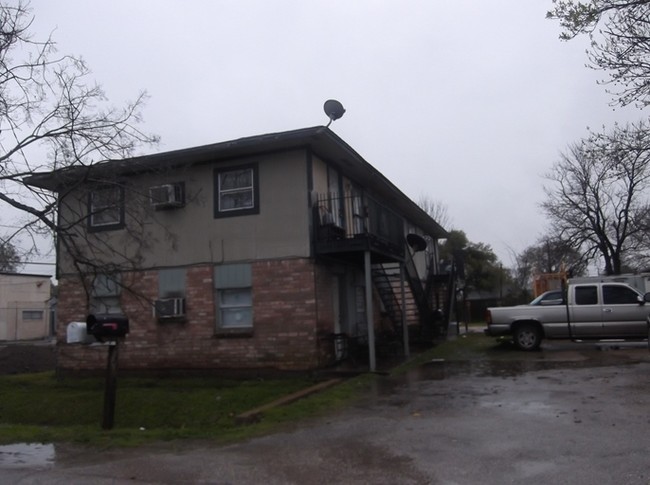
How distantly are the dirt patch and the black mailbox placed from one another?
12218mm

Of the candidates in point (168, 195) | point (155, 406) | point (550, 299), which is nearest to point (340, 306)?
point (168, 195)

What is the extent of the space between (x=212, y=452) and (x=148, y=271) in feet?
29.9

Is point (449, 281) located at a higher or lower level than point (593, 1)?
lower

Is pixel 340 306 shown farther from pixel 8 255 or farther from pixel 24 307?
pixel 24 307

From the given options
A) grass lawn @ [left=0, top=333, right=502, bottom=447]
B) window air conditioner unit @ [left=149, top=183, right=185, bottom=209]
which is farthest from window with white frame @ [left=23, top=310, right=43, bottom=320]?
window air conditioner unit @ [left=149, top=183, right=185, bottom=209]

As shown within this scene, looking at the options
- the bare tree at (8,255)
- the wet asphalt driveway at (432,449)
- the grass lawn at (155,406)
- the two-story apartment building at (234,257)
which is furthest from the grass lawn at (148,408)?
the bare tree at (8,255)

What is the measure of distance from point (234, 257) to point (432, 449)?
8.64m

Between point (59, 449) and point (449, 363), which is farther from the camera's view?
point (449, 363)

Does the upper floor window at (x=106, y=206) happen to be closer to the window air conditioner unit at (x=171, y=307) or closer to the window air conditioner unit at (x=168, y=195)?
the window air conditioner unit at (x=168, y=195)

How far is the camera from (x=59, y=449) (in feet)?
26.5

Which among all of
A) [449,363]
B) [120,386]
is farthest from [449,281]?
[120,386]

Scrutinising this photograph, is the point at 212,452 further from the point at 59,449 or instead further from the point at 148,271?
the point at 148,271

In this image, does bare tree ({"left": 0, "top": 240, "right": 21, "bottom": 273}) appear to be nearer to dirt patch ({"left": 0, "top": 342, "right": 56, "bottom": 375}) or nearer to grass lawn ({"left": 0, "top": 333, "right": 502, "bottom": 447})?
grass lawn ({"left": 0, "top": 333, "right": 502, "bottom": 447})

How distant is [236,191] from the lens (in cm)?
1498
